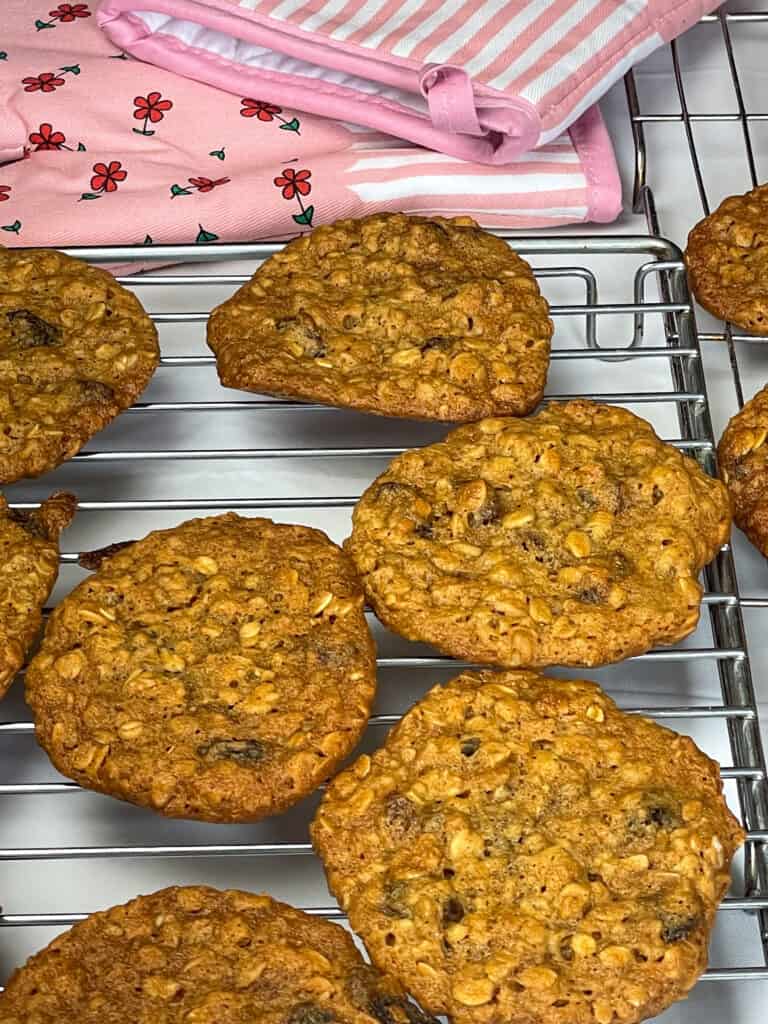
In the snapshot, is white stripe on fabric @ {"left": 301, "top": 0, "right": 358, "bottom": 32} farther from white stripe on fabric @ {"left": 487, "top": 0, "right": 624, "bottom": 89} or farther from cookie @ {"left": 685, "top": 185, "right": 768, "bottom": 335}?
cookie @ {"left": 685, "top": 185, "right": 768, "bottom": 335}

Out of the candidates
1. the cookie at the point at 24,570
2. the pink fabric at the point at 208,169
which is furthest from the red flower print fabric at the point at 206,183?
the cookie at the point at 24,570

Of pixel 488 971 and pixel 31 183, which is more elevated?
pixel 31 183

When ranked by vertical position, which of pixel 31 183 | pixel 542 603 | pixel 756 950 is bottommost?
pixel 756 950

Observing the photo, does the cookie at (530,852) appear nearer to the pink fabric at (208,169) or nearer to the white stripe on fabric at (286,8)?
the pink fabric at (208,169)

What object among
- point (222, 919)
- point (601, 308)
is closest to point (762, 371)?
point (601, 308)

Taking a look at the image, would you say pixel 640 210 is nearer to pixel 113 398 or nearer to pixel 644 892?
pixel 113 398
